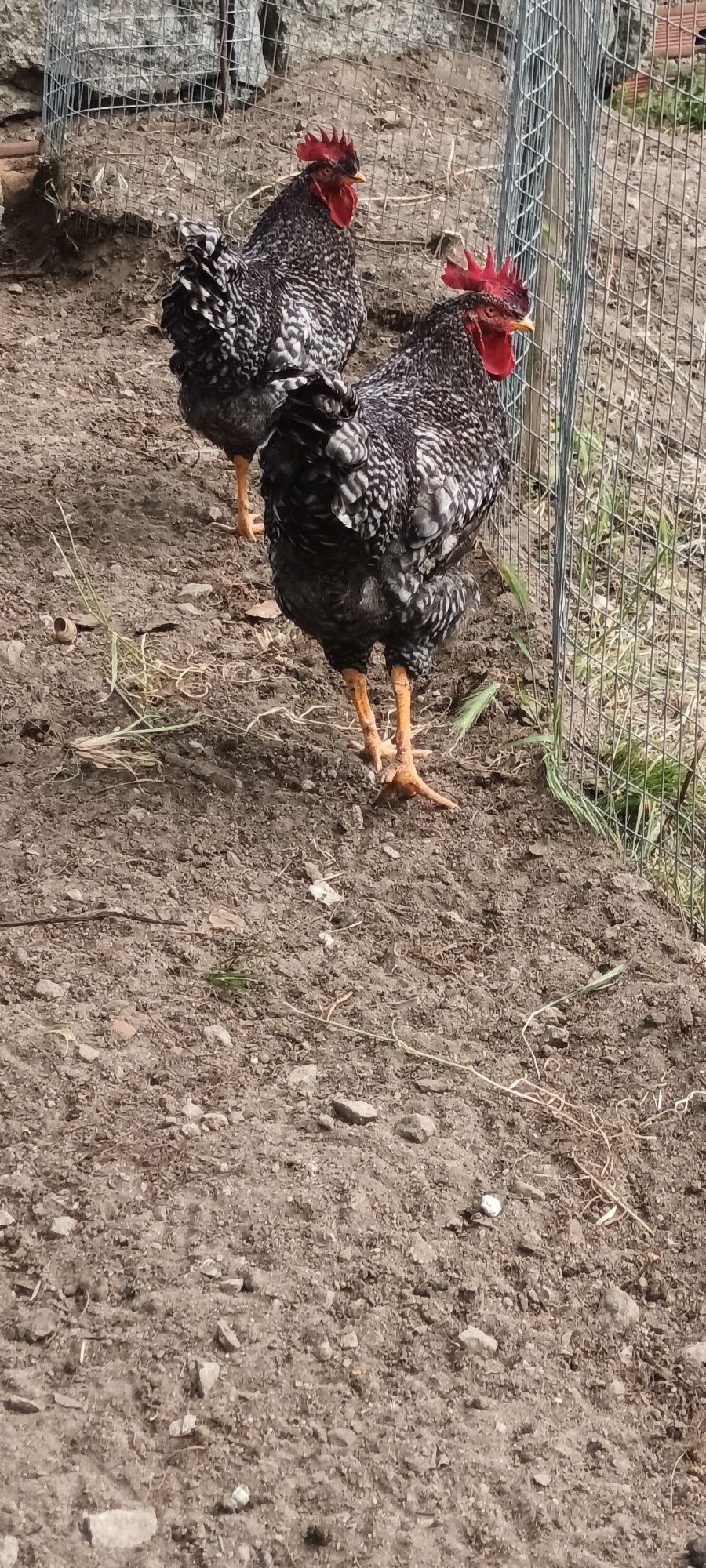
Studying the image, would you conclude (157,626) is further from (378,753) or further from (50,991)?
(50,991)

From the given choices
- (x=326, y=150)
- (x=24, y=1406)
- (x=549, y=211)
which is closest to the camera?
(x=24, y=1406)

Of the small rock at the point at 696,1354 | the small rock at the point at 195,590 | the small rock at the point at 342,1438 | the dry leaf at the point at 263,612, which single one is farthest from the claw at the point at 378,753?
the small rock at the point at 342,1438

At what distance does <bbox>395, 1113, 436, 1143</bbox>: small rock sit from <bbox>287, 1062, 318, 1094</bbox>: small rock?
23 cm

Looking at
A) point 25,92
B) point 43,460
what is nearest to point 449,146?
point 25,92

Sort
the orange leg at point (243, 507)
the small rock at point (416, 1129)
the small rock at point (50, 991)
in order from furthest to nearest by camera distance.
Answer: the orange leg at point (243, 507) < the small rock at point (50, 991) < the small rock at point (416, 1129)

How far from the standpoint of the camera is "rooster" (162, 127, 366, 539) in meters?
4.58

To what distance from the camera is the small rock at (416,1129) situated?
2982mm

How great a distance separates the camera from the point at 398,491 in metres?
3.68

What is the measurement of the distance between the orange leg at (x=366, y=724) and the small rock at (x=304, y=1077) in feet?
4.24

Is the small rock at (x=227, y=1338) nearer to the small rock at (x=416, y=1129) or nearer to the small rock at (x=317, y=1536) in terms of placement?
the small rock at (x=317, y=1536)

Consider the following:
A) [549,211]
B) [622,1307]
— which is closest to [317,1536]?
[622,1307]

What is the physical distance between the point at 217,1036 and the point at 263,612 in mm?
2060

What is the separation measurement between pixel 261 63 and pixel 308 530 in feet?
17.5

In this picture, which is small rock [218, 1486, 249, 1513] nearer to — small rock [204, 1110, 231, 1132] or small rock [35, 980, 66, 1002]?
small rock [204, 1110, 231, 1132]
